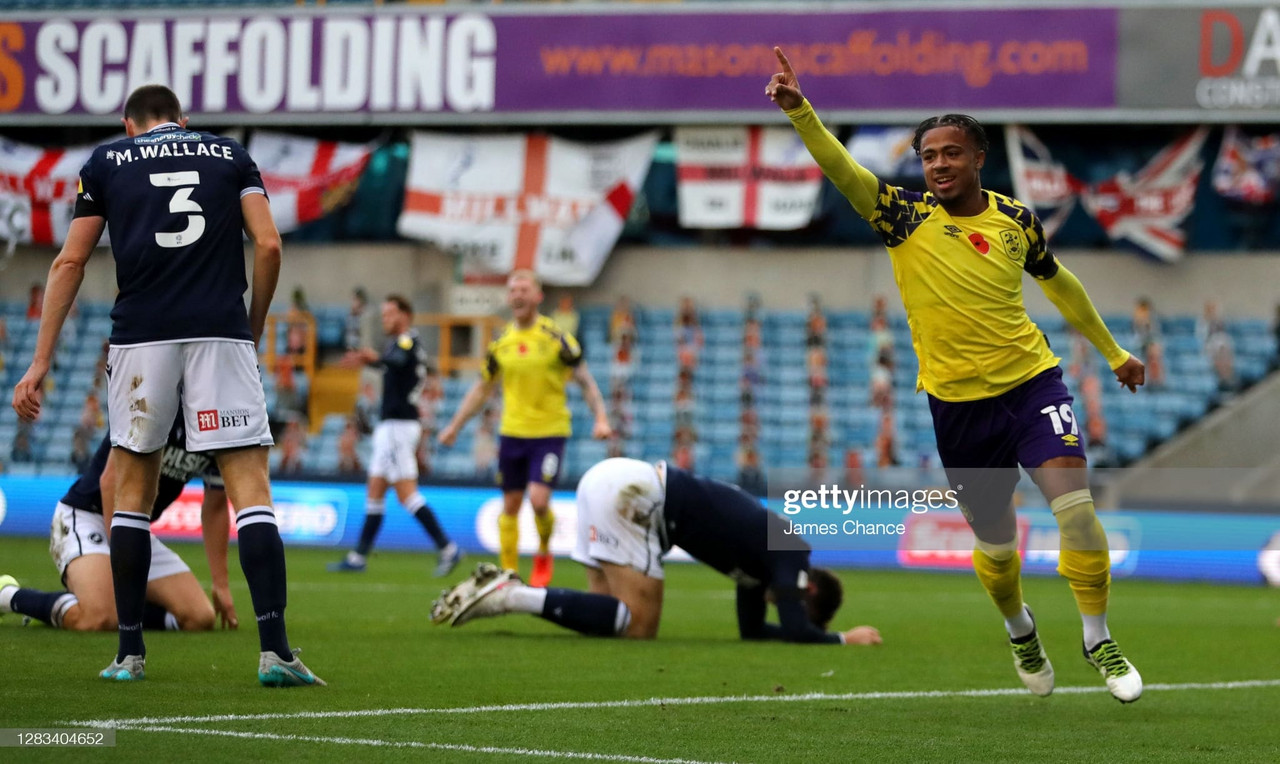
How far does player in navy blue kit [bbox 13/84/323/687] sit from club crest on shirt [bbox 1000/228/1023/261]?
2.87 metres

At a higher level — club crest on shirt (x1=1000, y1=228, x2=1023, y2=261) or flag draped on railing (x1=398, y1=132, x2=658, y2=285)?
flag draped on railing (x1=398, y1=132, x2=658, y2=285)

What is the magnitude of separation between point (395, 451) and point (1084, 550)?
991cm

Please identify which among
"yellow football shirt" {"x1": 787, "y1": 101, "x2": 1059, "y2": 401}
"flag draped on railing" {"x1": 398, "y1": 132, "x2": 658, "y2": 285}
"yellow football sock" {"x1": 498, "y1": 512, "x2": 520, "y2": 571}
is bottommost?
"yellow football sock" {"x1": 498, "y1": 512, "x2": 520, "y2": 571}

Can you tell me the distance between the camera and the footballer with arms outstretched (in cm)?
645

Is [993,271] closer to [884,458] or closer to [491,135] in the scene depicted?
[884,458]

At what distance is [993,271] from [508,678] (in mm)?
2707

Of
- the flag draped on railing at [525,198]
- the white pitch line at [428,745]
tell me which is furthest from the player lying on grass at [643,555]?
the flag draped on railing at [525,198]

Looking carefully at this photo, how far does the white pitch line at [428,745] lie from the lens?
5.03 meters

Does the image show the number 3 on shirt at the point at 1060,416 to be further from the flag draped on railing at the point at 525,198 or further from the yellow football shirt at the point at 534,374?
the flag draped on railing at the point at 525,198

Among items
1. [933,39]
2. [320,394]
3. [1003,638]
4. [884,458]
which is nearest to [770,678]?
[1003,638]

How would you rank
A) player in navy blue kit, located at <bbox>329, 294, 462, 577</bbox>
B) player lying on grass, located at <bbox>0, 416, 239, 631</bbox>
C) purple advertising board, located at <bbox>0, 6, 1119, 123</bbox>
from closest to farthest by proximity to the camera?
1. player lying on grass, located at <bbox>0, 416, 239, 631</bbox>
2. player in navy blue kit, located at <bbox>329, 294, 462, 577</bbox>
3. purple advertising board, located at <bbox>0, 6, 1119, 123</bbox>

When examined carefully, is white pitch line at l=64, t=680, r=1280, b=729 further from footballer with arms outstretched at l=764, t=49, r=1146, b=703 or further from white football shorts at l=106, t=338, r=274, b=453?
white football shorts at l=106, t=338, r=274, b=453

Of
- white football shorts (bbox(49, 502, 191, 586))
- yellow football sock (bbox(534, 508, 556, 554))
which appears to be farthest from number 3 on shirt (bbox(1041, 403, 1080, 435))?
yellow football sock (bbox(534, 508, 556, 554))

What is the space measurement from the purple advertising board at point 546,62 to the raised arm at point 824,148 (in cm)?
1892
